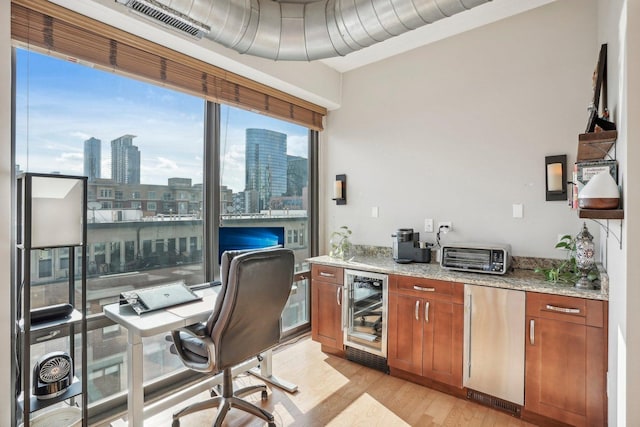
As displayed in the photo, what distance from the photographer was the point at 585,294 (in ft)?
6.50

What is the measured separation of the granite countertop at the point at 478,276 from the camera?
2.01m

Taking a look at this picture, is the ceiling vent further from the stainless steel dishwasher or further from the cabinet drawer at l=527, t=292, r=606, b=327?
the cabinet drawer at l=527, t=292, r=606, b=327

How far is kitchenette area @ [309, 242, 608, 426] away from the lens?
6.59ft

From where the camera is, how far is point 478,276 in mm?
2475

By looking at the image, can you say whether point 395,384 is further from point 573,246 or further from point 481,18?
point 481,18

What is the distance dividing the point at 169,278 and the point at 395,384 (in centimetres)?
199

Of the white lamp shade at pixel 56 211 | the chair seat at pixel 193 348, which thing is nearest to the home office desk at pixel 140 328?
the chair seat at pixel 193 348

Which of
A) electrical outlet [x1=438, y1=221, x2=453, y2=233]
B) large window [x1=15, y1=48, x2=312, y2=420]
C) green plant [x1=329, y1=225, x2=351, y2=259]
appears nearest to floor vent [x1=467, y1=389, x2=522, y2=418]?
electrical outlet [x1=438, y1=221, x2=453, y2=233]

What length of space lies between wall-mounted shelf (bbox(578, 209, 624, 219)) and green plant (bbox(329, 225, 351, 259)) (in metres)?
2.18

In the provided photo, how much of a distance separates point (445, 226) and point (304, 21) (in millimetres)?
2046

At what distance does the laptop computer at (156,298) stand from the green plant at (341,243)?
1529mm

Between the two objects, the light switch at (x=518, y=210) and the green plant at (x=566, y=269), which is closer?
the green plant at (x=566, y=269)

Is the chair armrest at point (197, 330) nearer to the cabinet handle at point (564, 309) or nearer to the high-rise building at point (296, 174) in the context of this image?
the high-rise building at point (296, 174)

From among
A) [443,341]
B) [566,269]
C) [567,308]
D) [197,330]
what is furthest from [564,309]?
[197,330]
